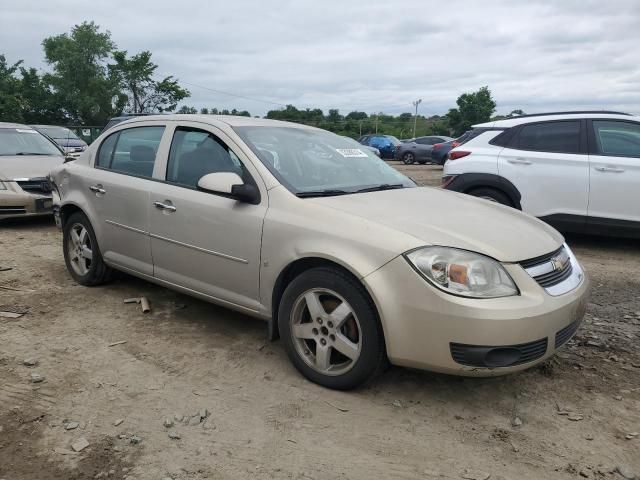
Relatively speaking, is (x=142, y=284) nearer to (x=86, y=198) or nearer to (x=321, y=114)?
(x=86, y=198)

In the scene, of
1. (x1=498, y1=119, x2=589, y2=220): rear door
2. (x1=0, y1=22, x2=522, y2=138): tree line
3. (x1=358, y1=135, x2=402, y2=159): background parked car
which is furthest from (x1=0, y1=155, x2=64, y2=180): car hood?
(x1=0, y1=22, x2=522, y2=138): tree line

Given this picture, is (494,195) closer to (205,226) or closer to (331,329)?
(205,226)

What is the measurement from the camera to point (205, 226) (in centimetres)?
367

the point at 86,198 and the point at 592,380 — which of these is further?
the point at 86,198

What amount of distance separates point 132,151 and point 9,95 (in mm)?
43070

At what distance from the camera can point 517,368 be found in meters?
2.80

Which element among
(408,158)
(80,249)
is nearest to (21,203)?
(80,249)

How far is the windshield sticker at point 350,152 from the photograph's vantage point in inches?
163

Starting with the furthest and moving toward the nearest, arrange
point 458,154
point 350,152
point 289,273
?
point 458,154 → point 350,152 → point 289,273

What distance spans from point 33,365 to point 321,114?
67.8m

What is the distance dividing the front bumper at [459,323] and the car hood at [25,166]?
6849 mm

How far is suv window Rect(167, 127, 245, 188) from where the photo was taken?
3754 mm

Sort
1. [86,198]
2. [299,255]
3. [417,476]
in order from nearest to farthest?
1. [417,476]
2. [299,255]
3. [86,198]

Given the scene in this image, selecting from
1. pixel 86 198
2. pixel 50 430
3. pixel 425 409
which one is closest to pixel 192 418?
pixel 50 430
